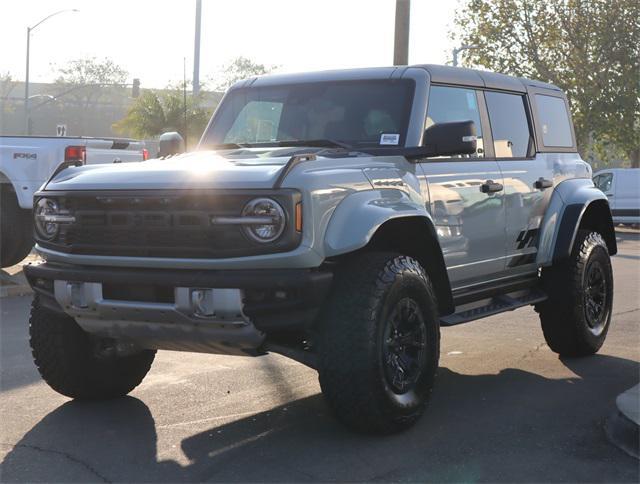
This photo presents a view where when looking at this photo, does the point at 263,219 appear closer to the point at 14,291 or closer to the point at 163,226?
the point at 163,226

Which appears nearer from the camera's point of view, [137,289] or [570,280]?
[137,289]

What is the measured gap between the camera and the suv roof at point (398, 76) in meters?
6.28

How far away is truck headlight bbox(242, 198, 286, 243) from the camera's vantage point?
15.2ft

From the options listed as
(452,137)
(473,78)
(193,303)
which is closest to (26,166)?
(473,78)

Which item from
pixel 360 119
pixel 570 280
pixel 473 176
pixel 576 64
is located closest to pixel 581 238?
pixel 570 280

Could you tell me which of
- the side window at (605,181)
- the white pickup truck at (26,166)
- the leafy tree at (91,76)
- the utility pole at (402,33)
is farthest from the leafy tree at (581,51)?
the leafy tree at (91,76)

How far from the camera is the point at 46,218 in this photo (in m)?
5.27

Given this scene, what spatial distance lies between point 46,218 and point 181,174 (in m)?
0.85

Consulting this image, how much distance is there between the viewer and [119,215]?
497 cm

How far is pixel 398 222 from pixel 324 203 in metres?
0.68

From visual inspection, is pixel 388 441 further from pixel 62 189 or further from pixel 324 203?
pixel 62 189

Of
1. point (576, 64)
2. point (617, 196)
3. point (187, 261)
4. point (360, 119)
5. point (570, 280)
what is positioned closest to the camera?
point (187, 261)

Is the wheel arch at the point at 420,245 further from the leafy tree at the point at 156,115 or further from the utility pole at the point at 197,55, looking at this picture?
the utility pole at the point at 197,55

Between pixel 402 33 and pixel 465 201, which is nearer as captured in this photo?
pixel 465 201
